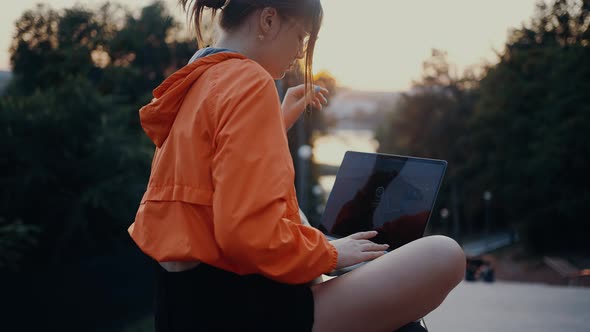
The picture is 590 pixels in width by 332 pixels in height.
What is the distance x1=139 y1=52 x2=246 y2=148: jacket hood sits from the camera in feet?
4.66

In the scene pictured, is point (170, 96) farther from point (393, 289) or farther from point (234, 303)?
point (393, 289)

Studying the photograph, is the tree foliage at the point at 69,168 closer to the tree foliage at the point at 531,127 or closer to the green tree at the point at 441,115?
the tree foliage at the point at 531,127

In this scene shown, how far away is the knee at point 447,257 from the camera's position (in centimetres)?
142

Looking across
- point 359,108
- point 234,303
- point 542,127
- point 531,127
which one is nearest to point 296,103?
point 234,303

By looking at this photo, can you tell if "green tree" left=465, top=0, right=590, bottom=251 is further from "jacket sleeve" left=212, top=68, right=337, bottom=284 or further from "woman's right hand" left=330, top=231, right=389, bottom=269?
"jacket sleeve" left=212, top=68, right=337, bottom=284

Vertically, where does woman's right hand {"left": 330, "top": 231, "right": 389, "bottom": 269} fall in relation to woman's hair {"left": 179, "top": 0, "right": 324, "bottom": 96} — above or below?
below

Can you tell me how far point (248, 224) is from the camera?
124cm

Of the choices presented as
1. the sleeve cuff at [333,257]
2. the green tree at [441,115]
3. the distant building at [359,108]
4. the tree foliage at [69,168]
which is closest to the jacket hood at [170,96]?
the sleeve cuff at [333,257]

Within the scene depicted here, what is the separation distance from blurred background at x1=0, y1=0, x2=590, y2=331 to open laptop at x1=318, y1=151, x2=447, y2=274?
0.35 meters

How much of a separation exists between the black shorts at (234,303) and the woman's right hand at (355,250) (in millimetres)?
134

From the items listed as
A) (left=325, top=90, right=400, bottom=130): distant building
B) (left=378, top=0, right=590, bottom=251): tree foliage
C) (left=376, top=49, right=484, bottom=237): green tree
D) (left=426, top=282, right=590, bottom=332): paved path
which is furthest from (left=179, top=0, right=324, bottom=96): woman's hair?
(left=376, top=49, right=484, bottom=237): green tree

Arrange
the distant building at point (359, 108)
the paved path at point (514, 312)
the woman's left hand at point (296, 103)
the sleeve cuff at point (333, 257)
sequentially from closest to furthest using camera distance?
the sleeve cuff at point (333, 257)
the woman's left hand at point (296, 103)
the paved path at point (514, 312)
the distant building at point (359, 108)

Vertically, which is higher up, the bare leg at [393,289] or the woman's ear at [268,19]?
the woman's ear at [268,19]

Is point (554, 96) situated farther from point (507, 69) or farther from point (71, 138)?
point (71, 138)
